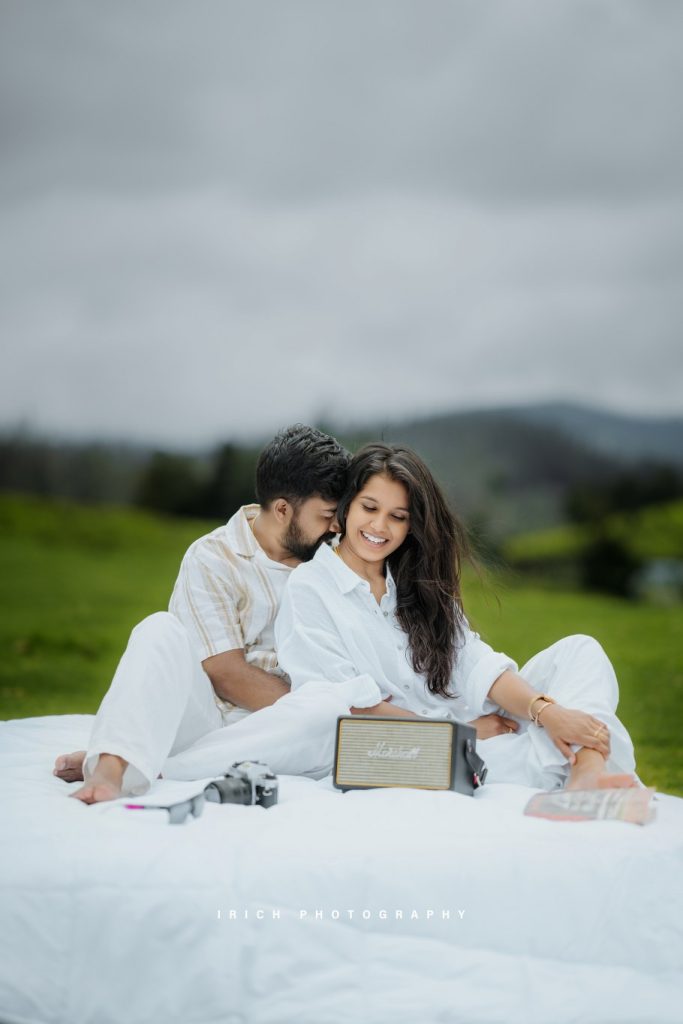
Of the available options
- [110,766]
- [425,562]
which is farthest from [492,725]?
[110,766]

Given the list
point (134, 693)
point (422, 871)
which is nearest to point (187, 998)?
point (422, 871)

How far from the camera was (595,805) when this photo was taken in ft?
7.67

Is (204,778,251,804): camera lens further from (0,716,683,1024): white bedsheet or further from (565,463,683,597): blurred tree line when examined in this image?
(565,463,683,597): blurred tree line

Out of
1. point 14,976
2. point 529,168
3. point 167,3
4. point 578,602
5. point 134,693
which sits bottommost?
point 578,602

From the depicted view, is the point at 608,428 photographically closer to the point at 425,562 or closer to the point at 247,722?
the point at 425,562

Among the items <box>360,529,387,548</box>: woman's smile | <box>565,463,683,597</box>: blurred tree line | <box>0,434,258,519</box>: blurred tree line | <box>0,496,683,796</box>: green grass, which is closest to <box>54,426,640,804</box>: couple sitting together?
<box>360,529,387,548</box>: woman's smile

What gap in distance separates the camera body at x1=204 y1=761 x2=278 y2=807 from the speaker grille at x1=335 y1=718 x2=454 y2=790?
0.21m

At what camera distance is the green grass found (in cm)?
742

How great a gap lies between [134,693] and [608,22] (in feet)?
32.6

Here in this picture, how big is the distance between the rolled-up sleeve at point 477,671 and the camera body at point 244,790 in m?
0.78

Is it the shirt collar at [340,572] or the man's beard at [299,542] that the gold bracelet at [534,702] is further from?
the man's beard at [299,542]

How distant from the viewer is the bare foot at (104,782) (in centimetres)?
236

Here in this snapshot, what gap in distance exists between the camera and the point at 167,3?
10555 millimetres

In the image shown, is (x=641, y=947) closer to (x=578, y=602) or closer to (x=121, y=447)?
(x=578, y=602)
